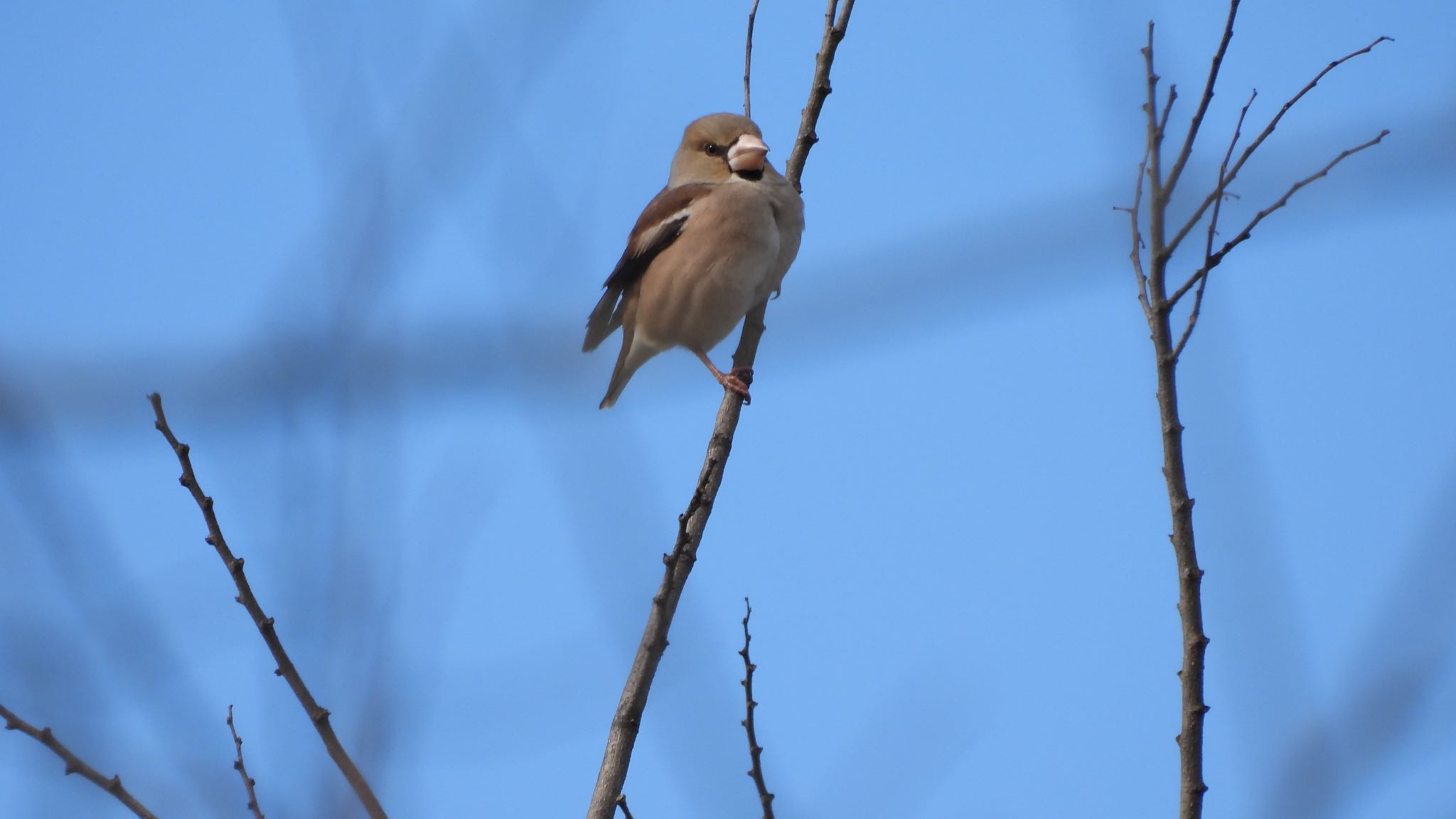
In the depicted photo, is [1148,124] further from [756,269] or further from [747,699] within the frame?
[756,269]

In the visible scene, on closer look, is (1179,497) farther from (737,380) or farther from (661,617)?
(737,380)

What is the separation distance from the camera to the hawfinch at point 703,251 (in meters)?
5.23

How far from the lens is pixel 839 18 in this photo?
14.2ft

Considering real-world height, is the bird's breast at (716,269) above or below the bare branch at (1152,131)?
above

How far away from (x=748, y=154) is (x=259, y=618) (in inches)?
138

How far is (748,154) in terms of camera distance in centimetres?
545

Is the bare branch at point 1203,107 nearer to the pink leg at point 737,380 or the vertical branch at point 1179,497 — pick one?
the vertical branch at point 1179,497

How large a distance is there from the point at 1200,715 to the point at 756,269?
3.06 meters

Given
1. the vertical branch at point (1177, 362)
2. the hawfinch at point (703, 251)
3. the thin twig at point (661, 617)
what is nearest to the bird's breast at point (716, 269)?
the hawfinch at point (703, 251)

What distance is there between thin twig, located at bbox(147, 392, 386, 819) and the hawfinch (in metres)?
2.70

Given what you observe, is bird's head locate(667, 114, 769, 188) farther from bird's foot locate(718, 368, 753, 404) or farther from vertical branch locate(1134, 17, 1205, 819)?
vertical branch locate(1134, 17, 1205, 819)

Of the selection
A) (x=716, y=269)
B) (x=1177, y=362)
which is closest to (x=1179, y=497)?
(x=1177, y=362)

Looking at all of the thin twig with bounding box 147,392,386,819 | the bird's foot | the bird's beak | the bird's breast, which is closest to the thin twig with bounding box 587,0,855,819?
the bird's foot

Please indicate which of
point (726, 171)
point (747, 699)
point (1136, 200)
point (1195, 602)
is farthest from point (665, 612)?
point (726, 171)
